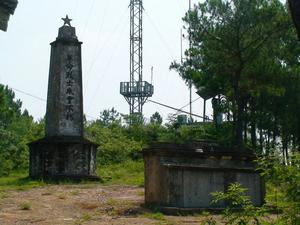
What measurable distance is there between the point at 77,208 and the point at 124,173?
11.5m

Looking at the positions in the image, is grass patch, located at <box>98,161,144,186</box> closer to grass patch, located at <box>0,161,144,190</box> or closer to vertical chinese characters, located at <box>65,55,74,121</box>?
grass patch, located at <box>0,161,144,190</box>

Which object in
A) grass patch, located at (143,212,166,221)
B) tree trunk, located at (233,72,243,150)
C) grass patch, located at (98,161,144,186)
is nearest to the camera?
grass patch, located at (143,212,166,221)

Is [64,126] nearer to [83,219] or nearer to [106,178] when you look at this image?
[106,178]

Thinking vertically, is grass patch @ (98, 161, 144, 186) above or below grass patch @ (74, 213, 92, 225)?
above

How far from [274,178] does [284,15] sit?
18161 millimetres

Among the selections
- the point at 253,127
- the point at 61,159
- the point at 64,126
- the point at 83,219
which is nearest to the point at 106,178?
the point at 61,159

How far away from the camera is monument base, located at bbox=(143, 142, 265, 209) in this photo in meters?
12.3

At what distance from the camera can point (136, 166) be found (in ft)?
84.7

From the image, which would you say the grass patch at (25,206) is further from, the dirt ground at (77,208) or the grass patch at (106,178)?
the grass patch at (106,178)

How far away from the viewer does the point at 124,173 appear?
2380 cm

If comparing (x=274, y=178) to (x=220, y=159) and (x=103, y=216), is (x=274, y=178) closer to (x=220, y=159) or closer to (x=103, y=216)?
(x=103, y=216)

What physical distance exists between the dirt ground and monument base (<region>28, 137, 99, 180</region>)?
3.66 meters

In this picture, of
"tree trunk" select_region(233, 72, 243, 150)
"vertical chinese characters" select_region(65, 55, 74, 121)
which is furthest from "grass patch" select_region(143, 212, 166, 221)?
"tree trunk" select_region(233, 72, 243, 150)

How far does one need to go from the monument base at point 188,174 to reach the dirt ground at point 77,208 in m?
0.56
